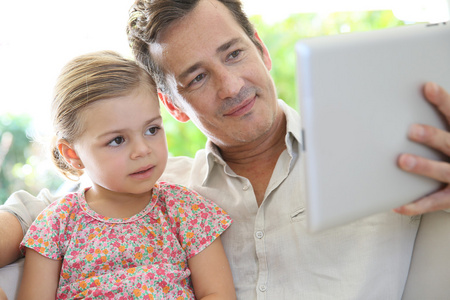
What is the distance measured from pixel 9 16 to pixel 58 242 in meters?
3.05

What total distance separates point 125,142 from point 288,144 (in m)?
0.56

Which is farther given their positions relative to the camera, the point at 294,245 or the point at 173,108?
the point at 173,108

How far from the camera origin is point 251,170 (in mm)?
1879

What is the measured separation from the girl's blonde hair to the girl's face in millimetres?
24

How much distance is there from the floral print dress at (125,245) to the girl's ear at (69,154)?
10 centimetres

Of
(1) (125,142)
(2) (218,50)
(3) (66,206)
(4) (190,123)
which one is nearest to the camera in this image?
(1) (125,142)

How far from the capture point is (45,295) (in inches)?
59.6

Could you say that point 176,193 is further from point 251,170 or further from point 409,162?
point 409,162

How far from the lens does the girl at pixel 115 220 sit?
1.51m

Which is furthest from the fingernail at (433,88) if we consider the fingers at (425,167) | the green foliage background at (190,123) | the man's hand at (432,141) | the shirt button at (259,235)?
the green foliage background at (190,123)

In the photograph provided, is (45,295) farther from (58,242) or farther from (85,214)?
Result: (85,214)

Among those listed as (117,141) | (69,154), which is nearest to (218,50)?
(117,141)

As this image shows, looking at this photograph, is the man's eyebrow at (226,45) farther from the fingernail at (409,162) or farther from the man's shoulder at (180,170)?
the fingernail at (409,162)

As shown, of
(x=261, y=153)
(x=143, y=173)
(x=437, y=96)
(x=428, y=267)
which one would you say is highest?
(x=437, y=96)
